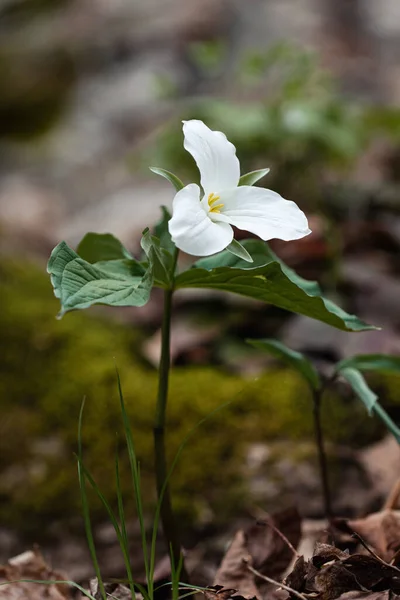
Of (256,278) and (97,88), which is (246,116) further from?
(97,88)

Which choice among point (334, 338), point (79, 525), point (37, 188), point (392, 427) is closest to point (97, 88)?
point (37, 188)

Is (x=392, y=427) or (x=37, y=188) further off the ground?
(x=392, y=427)

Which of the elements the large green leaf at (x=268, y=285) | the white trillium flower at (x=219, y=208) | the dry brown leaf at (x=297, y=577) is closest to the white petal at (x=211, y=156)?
the white trillium flower at (x=219, y=208)

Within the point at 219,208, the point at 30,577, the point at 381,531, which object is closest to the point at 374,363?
the point at 381,531

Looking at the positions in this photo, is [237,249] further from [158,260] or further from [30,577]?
[30,577]

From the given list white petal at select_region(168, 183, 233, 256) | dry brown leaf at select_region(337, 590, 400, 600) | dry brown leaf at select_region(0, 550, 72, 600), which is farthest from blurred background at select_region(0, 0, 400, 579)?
white petal at select_region(168, 183, 233, 256)

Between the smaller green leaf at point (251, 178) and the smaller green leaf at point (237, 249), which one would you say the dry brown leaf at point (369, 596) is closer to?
the smaller green leaf at point (237, 249)
